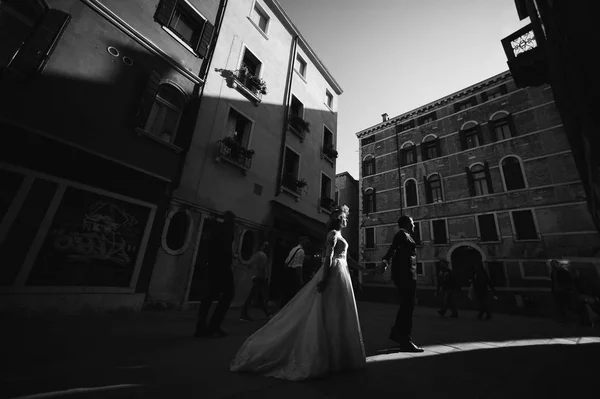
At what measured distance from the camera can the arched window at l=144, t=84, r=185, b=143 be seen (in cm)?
708

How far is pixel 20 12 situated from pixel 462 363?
10.2m

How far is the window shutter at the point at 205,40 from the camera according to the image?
8.31 m

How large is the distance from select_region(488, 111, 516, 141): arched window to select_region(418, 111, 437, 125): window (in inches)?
161

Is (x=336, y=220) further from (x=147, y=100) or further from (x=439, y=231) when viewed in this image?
(x=439, y=231)

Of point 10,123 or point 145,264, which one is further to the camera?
point 145,264

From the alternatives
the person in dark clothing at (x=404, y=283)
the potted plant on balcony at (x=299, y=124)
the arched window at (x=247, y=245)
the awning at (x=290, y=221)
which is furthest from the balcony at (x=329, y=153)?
the person in dark clothing at (x=404, y=283)

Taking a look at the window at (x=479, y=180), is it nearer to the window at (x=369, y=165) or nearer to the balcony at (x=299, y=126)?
the window at (x=369, y=165)

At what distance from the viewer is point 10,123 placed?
4484 mm

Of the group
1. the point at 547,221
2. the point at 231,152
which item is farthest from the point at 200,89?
the point at 547,221

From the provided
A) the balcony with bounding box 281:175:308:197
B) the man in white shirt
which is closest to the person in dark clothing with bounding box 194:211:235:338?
the man in white shirt

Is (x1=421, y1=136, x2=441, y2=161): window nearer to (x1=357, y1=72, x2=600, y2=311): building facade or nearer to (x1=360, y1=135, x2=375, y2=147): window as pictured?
(x1=357, y1=72, x2=600, y2=311): building facade

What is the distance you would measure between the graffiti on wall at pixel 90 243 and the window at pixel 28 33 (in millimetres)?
→ 2641

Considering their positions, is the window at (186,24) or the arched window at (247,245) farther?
the arched window at (247,245)

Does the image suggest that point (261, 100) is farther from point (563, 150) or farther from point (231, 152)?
point (563, 150)
